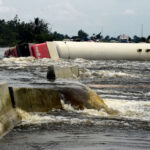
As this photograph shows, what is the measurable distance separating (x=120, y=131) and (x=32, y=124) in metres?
1.28

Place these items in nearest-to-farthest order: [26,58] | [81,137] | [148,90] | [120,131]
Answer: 1. [81,137]
2. [120,131]
3. [148,90]
4. [26,58]

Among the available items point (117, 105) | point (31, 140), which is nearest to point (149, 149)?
point (31, 140)

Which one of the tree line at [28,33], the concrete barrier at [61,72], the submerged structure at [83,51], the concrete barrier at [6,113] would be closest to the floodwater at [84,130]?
the concrete barrier at [6,113]

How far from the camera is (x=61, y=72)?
47.9 feet

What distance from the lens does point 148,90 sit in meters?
12.3

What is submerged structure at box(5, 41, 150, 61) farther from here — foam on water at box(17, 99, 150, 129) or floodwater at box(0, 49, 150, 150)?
floodwater at box(0, 49, 150, 150)

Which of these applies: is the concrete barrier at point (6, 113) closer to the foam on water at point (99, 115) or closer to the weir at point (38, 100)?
the weir at point (38, 100)

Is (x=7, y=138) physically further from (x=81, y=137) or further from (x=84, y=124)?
(x=84, y=124)

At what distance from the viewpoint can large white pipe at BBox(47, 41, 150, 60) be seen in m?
27.7

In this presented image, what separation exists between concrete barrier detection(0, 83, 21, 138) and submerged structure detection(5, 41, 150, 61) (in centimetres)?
2036

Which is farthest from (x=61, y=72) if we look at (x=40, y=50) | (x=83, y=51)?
(x=83, y=51)

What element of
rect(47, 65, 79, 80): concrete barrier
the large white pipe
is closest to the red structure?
the large white pipe

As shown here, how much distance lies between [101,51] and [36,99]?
21.0m

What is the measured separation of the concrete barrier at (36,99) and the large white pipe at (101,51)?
762 inches
